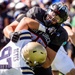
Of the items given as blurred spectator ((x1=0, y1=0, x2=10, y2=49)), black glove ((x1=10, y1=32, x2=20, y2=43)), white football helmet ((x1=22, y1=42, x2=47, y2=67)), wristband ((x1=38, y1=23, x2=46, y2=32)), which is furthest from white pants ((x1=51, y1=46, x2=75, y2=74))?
blurred spectator ((x1=0, y1=0, x2=10, y2=49))

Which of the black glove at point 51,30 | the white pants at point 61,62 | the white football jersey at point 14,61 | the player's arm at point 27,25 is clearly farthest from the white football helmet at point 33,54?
the white pants at point 61,62

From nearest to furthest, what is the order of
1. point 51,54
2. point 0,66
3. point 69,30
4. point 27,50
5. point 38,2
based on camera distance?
point 27,50 → point 0,66 → point 51,54 → point 69,30 → point 38,2

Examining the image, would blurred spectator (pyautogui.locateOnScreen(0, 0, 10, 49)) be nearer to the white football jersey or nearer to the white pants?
the white pants

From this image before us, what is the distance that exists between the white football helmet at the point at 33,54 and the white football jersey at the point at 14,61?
0.15 m

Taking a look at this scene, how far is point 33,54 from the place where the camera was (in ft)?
14.6

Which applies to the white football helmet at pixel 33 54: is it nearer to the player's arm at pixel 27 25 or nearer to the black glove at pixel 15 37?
the black glove at pixel 15 37

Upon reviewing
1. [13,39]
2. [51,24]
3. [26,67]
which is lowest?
[26,67]

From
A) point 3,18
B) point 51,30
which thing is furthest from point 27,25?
point 3,18

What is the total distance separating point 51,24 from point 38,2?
5.33 meters

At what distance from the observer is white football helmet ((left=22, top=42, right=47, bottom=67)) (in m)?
4.45

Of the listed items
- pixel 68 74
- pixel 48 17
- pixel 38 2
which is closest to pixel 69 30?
pixel 68 74

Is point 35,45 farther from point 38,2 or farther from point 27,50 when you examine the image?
point 38,2

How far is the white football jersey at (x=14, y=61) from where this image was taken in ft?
15.2

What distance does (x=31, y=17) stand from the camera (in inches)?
214
